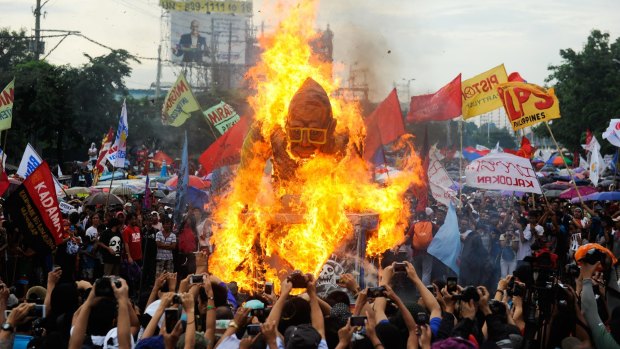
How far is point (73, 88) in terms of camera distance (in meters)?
41.8

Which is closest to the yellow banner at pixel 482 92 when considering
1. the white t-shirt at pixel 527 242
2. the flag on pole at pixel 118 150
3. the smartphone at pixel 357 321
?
the white t-shirt at pixel 527 242

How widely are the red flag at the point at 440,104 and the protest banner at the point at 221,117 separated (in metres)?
5.05

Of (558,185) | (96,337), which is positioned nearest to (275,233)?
(96,337)

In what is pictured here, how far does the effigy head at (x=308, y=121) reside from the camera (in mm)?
13109

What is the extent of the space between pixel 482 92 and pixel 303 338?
1718 centimetres

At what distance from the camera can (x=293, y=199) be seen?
43.5 ft

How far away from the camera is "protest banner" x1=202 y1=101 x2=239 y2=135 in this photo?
25.0 metres

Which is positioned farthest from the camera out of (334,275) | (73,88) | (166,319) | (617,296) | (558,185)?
(73,88)

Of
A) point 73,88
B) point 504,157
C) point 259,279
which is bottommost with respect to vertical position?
point 259,279

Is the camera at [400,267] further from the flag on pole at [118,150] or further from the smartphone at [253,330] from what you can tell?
the flag on pole at [118,150]

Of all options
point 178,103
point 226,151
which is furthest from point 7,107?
point 226,151

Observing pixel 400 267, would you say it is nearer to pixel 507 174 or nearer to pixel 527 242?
pixel 527 242

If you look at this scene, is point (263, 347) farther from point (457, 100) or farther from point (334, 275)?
point (457, 100)

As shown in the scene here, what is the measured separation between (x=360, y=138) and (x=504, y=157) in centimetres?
518
